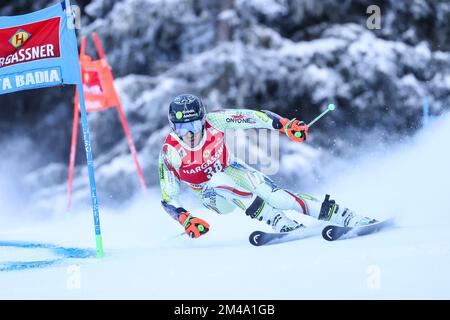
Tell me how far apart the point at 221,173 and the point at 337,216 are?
2.72 feet

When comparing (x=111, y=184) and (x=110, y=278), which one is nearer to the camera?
(x=110, y=278)

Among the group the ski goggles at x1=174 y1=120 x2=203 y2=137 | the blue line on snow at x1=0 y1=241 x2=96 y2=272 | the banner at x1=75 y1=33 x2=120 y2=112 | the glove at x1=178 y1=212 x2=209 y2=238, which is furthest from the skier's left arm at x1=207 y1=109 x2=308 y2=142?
the banner at x1=75 y1=33 x2=120 y2=112

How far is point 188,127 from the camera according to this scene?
173 inches

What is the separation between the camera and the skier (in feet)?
14.4

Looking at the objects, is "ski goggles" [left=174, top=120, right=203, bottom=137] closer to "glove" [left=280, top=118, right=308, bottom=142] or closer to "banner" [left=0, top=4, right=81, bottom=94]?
"glove" [left=280, top=118, right=308, bottom=142]

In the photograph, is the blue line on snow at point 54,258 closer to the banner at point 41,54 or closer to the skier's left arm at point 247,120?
the banner at point 41,54

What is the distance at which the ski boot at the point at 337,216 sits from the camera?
Answer: 453 centimetres

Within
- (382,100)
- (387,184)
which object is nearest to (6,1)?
(382,100)

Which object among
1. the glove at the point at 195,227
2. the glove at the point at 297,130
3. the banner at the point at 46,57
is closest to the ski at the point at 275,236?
the glove at the point at 195,227

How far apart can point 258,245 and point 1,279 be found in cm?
169

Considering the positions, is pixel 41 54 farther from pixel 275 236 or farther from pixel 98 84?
pixel 98 84
